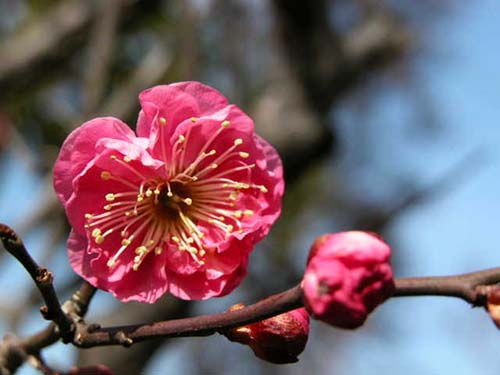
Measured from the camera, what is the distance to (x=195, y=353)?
254 inches

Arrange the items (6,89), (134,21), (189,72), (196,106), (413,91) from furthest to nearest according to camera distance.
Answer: (413,91)
(134,21)
(6,89)
(189,72)
(196,106)

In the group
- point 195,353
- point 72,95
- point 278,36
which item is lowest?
point 195,353

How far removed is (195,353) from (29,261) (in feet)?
19.4

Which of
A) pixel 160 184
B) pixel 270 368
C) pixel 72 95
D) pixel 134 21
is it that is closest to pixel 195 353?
pixel 270 368

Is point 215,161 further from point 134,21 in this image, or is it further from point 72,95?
point 72,95

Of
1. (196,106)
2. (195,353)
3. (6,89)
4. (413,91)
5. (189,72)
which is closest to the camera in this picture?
(196,106)

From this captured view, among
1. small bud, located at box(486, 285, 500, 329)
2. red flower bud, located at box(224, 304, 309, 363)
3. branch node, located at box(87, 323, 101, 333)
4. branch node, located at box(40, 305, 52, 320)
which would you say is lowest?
red flower bud, located at box(224, 304, 309, 363)

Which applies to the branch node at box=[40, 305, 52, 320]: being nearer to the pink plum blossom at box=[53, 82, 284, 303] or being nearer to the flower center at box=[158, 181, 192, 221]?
the pink plum blossom at box=[53, 82, 284, 303]

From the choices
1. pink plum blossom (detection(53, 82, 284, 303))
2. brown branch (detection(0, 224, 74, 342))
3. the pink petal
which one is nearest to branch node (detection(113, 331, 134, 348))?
brown branch (detection(0, 224, 74, 342))

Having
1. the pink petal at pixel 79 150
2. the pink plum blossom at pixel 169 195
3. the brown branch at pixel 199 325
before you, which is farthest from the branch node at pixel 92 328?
the pink petal at pixel 79 150

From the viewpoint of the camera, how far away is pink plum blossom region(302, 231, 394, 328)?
698 millimetres

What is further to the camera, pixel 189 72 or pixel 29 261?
pixel 189 72

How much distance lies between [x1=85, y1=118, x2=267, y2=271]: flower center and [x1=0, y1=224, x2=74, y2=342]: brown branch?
0.48 ft

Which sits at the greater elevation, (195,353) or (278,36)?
(278,36)
